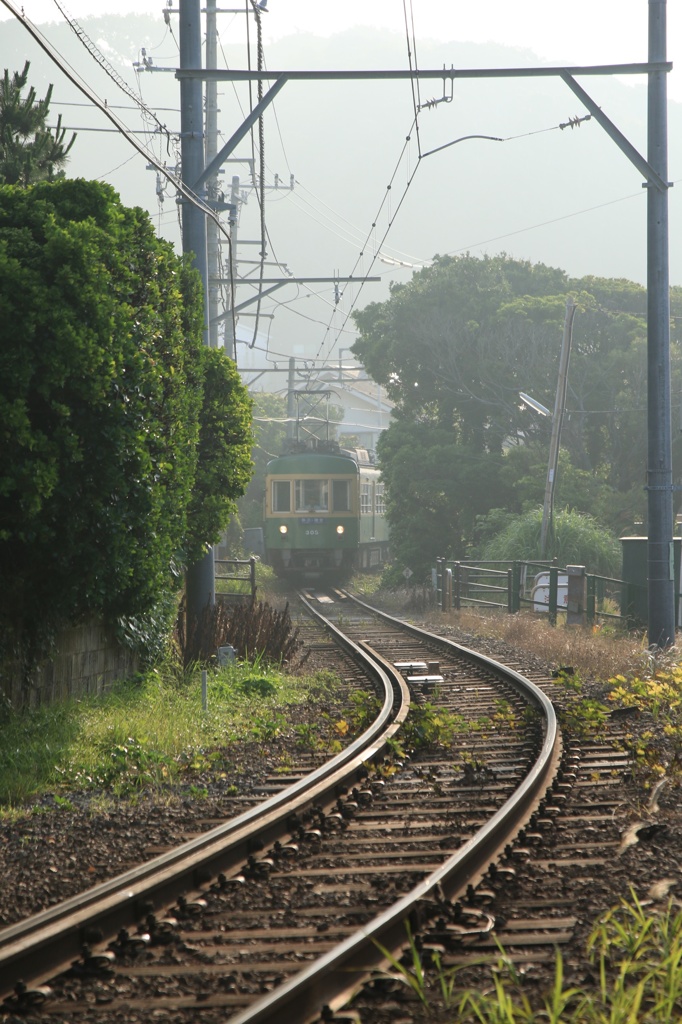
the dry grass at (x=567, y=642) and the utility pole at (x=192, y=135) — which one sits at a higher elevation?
the utility pole at (x=192, y=135)

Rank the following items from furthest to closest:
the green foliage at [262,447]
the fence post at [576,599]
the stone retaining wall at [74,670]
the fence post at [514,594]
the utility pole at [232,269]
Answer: the green foliage at [262,447], the fence post at [514,594], the fence post at [576,599], the utility pole at [232,269], the stone retaining wall at [74,670]

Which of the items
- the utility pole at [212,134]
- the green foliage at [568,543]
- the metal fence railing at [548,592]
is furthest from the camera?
the green foliage at [568,543]

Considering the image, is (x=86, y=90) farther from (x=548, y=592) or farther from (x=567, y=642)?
(x=548, y=592)

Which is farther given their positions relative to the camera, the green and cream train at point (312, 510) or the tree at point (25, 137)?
the green and cream train at point (312, 510)

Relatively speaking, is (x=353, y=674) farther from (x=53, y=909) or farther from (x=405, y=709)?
(x=53, y=909)

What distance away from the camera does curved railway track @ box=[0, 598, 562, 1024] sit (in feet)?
12.5

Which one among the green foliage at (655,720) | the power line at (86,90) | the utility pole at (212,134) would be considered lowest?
the green foliage at (655,720)

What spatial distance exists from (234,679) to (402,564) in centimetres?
1843

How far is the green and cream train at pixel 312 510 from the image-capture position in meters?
28.8

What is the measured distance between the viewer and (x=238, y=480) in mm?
12609

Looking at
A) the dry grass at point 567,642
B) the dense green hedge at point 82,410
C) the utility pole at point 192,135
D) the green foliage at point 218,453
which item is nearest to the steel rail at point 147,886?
the dense green hedge at point 82,410

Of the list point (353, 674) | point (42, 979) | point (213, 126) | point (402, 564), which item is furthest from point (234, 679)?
point (402, 564)

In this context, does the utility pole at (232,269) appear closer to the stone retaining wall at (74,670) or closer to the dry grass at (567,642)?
the stone retaining wall at (74,670)

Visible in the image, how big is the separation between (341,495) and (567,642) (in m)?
14.8
